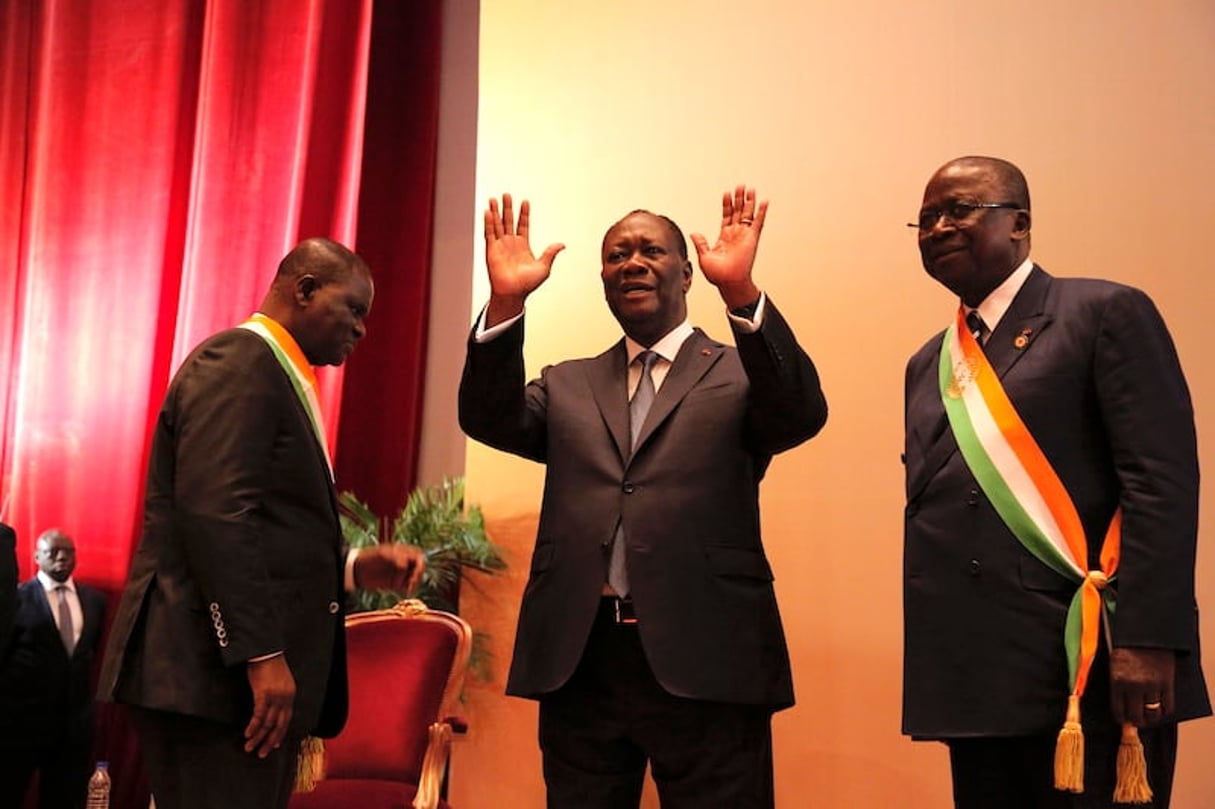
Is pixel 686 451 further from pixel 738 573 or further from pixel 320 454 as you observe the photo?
pixel 320 454

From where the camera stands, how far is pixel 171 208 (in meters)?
6.13

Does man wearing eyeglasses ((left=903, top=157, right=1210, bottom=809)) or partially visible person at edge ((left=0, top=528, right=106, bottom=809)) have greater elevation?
man wearing eyeglasses ((left=903, top=157, right=1210, bottom=809))

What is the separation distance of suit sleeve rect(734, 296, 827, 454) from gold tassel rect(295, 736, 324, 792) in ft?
3.64

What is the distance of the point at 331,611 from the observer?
252 centimetres

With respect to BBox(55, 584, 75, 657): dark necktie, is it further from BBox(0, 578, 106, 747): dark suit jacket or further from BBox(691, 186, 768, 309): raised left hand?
BBox(691, 186, 768, 309): raised left hand

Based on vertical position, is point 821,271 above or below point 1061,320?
above

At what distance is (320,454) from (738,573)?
853 millimetres

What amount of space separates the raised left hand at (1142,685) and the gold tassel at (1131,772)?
0.09ft

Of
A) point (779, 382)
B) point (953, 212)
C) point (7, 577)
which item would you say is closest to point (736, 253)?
point (779, 382)

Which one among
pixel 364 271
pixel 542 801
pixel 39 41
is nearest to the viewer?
pixel 364 271

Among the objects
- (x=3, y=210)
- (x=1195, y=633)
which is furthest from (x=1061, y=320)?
(x=3, y=210)

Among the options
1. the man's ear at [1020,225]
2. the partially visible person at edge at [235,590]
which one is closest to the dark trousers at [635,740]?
the partially visible person at edge at [235,590]

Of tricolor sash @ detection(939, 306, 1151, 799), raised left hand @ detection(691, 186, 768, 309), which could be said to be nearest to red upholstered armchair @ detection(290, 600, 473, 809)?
raised left hand @ detection(691, 186, 768, 309)

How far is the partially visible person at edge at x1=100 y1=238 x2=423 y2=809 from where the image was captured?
229cm
